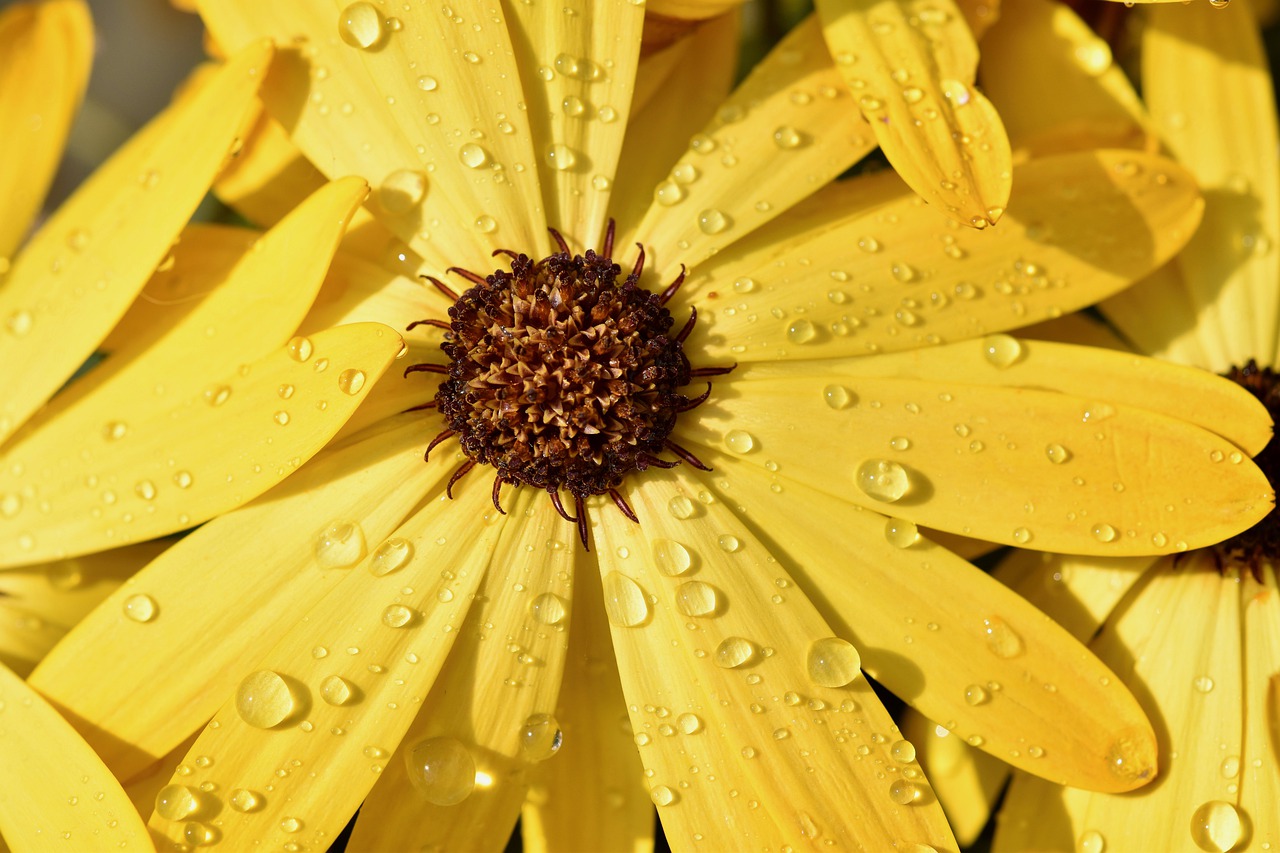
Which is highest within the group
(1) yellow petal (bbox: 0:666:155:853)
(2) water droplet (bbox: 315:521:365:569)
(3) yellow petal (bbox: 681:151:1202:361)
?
(3) yellow petal (bbox: 681:151:1202:361)

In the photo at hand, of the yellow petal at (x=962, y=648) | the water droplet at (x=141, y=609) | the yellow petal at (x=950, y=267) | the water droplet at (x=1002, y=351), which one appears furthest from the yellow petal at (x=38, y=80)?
the water droplet at (x=1002, y=351)

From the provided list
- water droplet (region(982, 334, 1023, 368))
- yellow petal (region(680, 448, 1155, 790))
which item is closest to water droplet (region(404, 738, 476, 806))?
yellow petal (region(680, 448, 1155, 790))

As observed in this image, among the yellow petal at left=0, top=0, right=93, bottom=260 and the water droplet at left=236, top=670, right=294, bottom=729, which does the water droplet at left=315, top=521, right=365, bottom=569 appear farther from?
the yellow petal at left=0, top=0, right=93, bottom=260

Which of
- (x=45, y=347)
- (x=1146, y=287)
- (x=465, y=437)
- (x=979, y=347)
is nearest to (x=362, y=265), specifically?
(x=465, y=437)

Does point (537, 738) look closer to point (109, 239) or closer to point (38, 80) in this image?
point (109, 239)

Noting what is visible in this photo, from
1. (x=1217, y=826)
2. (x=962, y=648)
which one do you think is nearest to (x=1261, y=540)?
(x=1217, y=826)

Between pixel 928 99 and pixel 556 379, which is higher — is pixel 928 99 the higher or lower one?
the higher one
